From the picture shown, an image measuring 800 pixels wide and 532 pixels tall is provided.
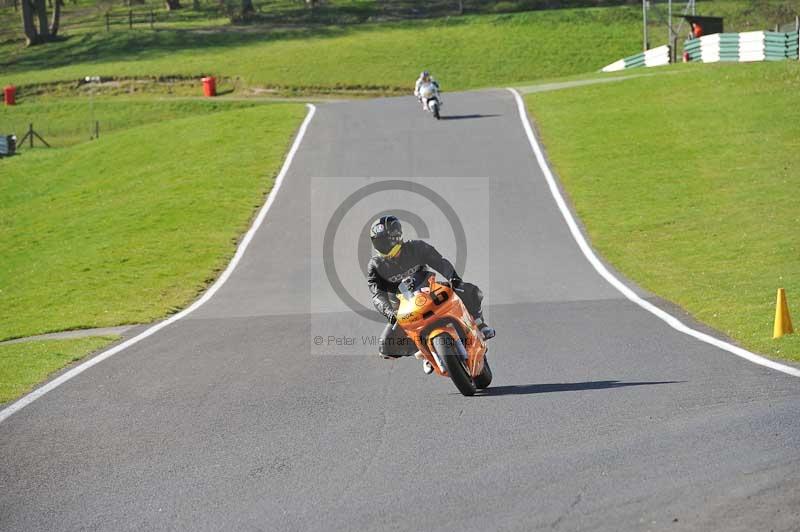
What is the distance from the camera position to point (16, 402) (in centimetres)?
1226

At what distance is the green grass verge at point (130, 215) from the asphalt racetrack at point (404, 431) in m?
3.85

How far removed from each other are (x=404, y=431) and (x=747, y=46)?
43060 millimetres

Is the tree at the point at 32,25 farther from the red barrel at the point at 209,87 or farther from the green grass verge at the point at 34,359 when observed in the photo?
the green grass verge at the point at 34,359

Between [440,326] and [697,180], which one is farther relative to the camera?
[697,180]

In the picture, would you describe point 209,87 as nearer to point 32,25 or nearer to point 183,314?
point 32,25

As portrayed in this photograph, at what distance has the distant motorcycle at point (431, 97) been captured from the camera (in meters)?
39.8

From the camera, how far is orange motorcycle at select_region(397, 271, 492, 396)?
1087 centimetres

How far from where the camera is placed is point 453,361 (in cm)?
1094

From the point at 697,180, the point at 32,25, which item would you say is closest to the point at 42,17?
the point at 32,25

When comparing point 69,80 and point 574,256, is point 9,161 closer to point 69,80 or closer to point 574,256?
point 69,80

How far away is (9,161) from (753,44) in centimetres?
3405

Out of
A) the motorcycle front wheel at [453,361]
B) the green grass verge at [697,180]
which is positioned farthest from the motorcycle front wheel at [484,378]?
the green grass verge at [697,180]

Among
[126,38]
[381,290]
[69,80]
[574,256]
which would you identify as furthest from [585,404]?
[126,38]

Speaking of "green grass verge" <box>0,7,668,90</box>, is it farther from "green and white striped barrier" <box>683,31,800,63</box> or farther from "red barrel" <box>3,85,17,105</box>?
"green and white striped barrier" <box>683,31,800,63</box>
